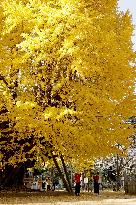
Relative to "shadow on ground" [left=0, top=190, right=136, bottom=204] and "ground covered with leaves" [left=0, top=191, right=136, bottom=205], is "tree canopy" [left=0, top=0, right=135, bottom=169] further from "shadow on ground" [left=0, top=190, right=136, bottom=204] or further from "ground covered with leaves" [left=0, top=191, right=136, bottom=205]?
"ground covered with leaves" [left=0, top=191, right=136, bottom=205]

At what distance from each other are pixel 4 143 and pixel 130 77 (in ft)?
17.1

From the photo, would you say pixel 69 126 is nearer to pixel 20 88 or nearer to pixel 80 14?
pixel 20 88

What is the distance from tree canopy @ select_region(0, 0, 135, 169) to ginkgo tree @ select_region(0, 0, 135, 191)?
0.11ft

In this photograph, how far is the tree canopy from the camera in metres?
14.8

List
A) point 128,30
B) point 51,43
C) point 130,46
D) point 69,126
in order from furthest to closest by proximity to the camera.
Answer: point 130,46 → point 128,30 → point 51,43 → point 69,126

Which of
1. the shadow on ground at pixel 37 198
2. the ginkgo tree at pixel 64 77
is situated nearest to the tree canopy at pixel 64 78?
the ginkgo tree at pixel 64 77

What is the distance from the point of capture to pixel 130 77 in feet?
53.9

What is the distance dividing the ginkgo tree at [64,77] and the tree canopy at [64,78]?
0.03 m

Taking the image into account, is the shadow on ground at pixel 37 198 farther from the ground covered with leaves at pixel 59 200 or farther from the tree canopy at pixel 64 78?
the tree canopy at pixel 64 78

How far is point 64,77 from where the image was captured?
16.2 meters

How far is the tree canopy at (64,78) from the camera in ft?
48.4

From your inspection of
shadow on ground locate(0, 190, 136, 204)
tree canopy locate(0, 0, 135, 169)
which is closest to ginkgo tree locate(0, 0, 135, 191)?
tree canopy locate(0, 0, 135, 169)

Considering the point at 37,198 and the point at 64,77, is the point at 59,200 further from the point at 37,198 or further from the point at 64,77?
the point at 64,77

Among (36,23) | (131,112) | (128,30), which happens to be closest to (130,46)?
(128,30)
